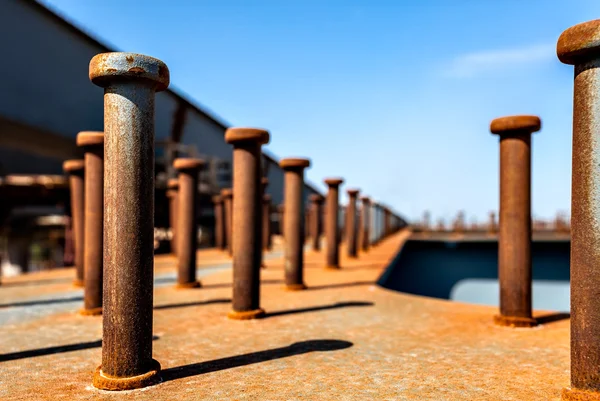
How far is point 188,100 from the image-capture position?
113 ft

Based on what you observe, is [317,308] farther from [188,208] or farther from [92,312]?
[188,208]

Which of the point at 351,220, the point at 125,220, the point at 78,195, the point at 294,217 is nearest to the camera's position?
the point at 125,220

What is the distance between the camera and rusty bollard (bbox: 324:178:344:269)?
1369 cm

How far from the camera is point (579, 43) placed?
11.9 feet

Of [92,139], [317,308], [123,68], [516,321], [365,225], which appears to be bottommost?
[317,308]

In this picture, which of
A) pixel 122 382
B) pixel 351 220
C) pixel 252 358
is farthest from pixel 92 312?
pixel 351 220

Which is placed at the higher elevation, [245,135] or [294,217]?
[245,135]

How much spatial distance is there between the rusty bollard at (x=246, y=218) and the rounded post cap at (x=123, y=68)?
293 cm

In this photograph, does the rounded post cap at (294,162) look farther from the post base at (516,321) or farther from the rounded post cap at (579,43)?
the rounded post cap at (579,43)

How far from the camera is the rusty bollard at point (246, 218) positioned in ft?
23.1

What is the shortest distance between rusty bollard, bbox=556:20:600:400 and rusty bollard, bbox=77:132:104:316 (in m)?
5.85

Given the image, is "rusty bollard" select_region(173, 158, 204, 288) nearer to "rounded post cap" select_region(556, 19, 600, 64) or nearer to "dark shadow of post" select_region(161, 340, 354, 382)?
"dark shadow of post" select_region(161, 340, 354, 382)

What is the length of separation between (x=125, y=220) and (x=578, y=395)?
3669mm

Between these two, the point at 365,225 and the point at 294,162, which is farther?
the point at 365,225
